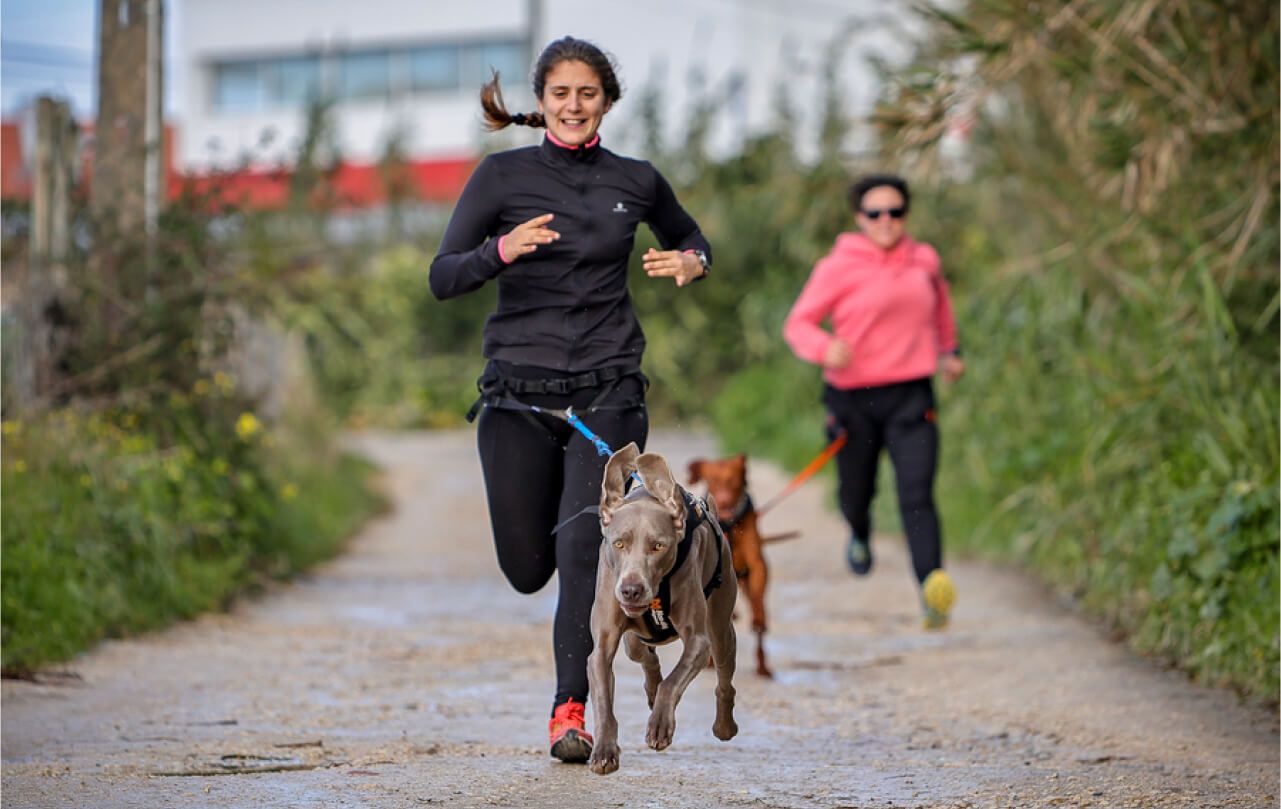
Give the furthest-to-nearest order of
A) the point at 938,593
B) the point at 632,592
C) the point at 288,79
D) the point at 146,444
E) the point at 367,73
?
1. the point at 288,79
2. the point at 367,73
3. the point at 146,444
4. the point at 938,593
5. the point at 632,592

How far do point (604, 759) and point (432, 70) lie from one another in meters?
43.3

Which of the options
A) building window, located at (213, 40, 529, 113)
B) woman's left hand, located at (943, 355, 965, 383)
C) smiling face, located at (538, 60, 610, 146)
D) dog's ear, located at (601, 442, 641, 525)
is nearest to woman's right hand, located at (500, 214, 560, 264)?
smiling face, located at (538, 60, 610, 146)

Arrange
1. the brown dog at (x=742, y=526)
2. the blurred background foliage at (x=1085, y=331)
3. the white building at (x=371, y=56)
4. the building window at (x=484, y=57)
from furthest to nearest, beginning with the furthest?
the building window at (x=484, y=57) < the white building at (x=371, y=56) < the blurred background foliage at (x=1085, y=331) < the brown dog at (x=742, y=526)

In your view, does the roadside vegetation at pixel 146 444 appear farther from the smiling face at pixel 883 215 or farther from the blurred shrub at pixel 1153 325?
the blurred shrub at pixel 1153 325

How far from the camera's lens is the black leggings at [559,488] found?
17.9 ft

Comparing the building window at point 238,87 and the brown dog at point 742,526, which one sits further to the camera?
the building window at point 238,87

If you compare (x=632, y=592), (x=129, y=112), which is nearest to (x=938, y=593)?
(x=632, y=592)

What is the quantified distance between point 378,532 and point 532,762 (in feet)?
29.3

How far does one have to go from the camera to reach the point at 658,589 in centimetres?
479

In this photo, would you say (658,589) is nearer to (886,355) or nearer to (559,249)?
(559,249)

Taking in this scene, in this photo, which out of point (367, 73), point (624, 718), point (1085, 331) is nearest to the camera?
point (624, 718)

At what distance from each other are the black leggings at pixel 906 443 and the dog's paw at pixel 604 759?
3733 mm

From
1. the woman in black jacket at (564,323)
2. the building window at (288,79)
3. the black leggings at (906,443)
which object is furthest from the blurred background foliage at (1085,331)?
the building window at (288,79)

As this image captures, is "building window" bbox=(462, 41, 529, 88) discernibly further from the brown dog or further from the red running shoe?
the red running shoe
